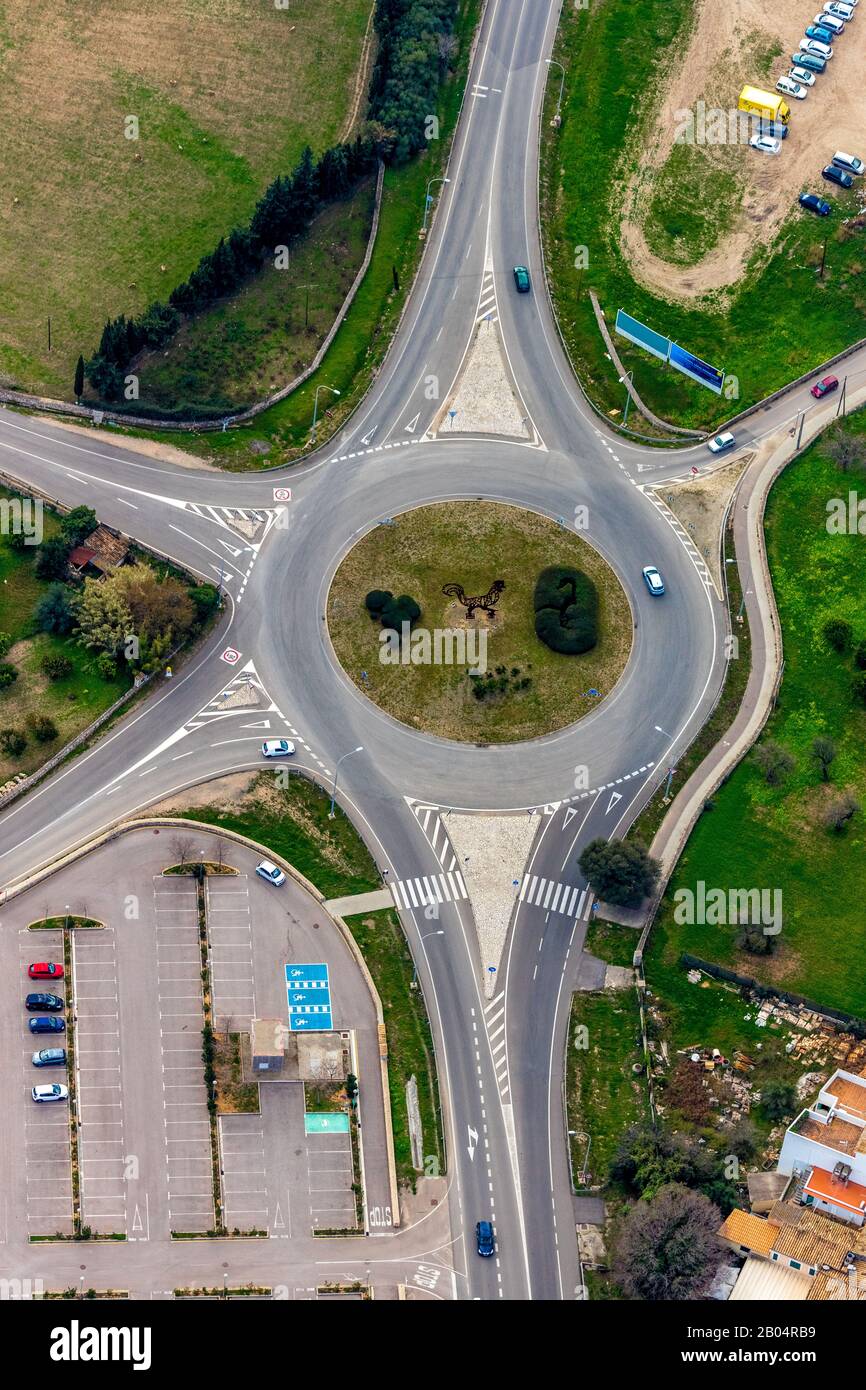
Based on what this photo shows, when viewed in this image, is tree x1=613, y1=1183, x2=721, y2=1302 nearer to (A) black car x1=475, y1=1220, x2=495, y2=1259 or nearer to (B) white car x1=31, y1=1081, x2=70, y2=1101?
(A) black car x1=475, y1=1220, x2=495, y2=1259

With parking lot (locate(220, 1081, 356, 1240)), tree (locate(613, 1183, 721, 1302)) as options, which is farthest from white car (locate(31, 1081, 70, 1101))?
tree (locate(613, 1183, 721, 1302))

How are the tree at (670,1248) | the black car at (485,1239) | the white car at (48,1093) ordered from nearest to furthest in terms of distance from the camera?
1. the tree at (670,1248)
2. the black car at (485,1239)
3. the white car at (48,1093)

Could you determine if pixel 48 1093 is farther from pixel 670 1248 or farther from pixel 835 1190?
pixel 835 1190

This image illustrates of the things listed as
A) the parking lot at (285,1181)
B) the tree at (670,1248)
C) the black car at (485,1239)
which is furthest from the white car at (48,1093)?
the tree at (670,1248)

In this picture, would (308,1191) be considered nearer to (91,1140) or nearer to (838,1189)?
(91,1140)

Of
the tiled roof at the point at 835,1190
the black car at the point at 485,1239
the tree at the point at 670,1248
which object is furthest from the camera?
the black car at the point at 485,1239

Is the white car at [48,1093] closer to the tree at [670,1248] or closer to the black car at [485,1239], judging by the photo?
the black car at [485,1239]

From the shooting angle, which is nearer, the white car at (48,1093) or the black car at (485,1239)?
the black car at (485,1239)
